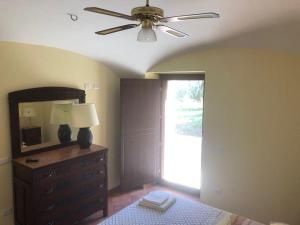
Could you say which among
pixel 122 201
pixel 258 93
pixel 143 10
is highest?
pixel 143 10

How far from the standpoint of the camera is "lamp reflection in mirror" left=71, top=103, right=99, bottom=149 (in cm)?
334

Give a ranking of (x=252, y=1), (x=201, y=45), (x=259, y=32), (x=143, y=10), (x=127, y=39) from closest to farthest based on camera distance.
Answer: (x=143, y=10), (x=252, y=1), (x=259, y=32), (x=127, y=39), (x=201, y=45)

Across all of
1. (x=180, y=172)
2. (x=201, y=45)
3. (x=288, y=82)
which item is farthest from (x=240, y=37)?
(x=180, y=172)

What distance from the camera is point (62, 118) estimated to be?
347cm

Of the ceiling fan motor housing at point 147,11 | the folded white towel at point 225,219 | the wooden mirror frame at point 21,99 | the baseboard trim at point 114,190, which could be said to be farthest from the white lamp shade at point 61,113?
the folded white towel at point 225,219

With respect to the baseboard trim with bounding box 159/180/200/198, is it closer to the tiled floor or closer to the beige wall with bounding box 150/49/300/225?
the tiled floor

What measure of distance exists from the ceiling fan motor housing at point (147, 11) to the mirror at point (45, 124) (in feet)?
6.62

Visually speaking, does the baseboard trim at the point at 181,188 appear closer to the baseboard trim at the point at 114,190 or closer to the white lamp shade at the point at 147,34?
the baseboard trim at the point at 114,190

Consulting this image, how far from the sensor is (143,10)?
Answer: 64.6 inches

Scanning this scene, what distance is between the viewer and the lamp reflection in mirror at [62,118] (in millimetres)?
Result: 3400

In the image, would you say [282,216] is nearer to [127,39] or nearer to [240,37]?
[240,37]

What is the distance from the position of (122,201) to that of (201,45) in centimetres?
261

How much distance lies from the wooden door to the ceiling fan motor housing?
244cm

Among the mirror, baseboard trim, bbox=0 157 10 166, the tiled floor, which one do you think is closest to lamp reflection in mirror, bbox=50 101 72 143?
the mirror
